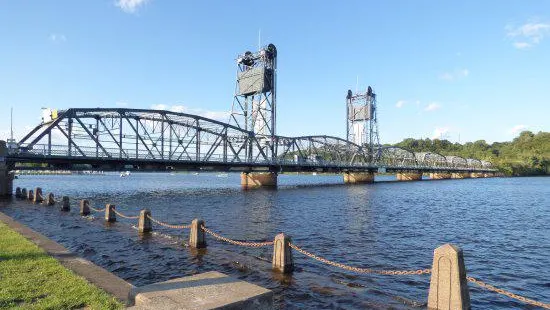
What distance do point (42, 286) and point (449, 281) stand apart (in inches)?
416

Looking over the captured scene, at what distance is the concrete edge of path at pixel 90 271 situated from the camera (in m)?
9.79

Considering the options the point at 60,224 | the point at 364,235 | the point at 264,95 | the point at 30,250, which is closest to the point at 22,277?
the point at 30,250

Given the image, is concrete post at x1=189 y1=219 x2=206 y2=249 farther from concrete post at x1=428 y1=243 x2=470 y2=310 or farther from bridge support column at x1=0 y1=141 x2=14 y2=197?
bridge support column at x1=0 y1=141 x2=14 y2=197

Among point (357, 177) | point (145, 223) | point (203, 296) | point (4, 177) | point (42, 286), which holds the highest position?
point (4, 177)

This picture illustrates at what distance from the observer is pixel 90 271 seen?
11.6m

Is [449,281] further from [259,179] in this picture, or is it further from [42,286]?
[259,179]

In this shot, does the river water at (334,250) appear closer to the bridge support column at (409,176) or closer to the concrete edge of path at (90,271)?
the concrete edge of path at (90,271)

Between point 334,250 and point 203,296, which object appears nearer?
point 203,296

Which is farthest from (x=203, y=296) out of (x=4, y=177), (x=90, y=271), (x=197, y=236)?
(x=4, y=177)

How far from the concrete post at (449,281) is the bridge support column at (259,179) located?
82.9m

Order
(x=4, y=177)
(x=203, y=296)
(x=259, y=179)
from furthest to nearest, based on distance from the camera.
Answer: (x=259, y=179) < (x=4, y=177) < (x=203, y=296)

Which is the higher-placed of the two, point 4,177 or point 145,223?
point 4,177

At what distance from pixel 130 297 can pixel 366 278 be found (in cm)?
1048

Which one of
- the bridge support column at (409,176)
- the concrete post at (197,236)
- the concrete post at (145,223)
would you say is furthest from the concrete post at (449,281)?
the bridge support column at (409,176)
